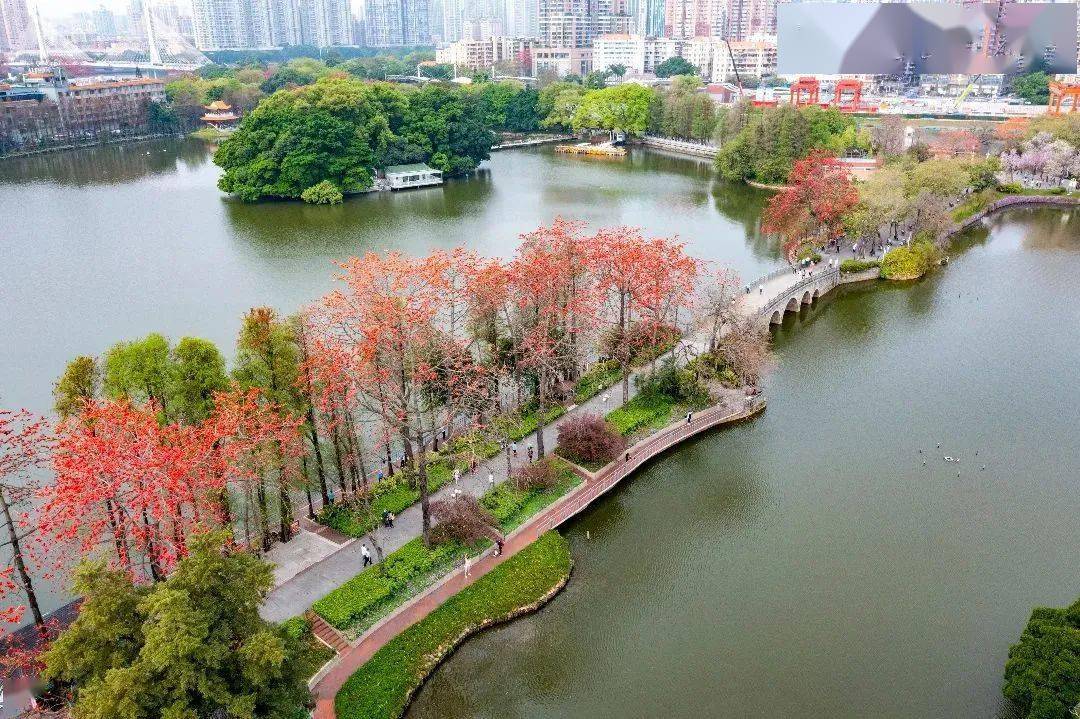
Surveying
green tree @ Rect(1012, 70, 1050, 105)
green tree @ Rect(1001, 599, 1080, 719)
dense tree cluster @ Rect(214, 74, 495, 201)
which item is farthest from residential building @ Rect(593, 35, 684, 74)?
green tree @ Rect(1001, 599, 1080, 719)

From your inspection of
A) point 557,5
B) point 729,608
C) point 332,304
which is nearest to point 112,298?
point 332,304

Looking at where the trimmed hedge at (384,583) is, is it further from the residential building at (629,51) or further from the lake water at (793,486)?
the residential building at (629,51)

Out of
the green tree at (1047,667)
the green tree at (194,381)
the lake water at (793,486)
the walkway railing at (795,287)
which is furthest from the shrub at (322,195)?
the green tree at (1047,667)

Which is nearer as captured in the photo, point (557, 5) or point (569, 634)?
point (569, 634)

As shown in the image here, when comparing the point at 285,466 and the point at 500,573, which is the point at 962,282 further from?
the point at 285,466

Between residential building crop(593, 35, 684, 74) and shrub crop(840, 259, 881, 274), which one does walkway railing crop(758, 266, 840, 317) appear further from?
residential building crop(593, 35, 684, 74)

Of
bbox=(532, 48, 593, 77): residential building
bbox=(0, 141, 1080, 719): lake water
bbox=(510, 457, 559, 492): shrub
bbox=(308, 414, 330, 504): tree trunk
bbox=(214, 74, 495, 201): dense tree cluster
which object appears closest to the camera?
bbox=(0, 141, 1080, 719): lake water

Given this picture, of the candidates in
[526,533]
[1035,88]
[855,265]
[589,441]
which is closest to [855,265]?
[855,265]
